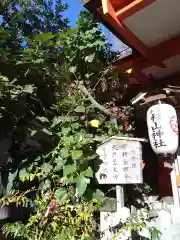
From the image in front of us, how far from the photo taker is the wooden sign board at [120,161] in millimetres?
2697

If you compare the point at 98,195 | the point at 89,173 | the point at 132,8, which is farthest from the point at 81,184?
the point at 132,8

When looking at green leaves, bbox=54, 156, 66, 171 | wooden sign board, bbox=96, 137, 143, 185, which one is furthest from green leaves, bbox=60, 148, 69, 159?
wooden sign board, bbox=96, 137, 143, 185

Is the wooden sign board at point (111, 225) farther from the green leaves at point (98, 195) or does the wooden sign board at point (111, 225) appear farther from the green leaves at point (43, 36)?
the green leaves at point (43, 36)

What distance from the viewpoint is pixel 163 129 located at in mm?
2820

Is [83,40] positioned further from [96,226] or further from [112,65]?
[96,226]

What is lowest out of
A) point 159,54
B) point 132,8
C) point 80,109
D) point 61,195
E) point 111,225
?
point 111,225

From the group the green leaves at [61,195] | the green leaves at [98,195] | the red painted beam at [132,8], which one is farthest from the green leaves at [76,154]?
the red painted beam at [132,8]

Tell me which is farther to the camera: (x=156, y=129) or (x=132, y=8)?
(x=156, y=129)

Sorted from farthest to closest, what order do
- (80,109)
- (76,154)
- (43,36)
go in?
(80,109)
(43,36)
(76,154)

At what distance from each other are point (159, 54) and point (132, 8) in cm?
72

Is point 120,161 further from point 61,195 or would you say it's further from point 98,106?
point 98,106

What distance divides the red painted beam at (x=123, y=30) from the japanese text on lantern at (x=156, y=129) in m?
0.57

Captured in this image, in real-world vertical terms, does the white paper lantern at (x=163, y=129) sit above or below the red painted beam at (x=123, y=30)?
below

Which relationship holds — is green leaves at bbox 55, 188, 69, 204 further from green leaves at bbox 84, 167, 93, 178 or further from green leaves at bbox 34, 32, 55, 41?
green leaves at bbox 34, 32, 55, 41
